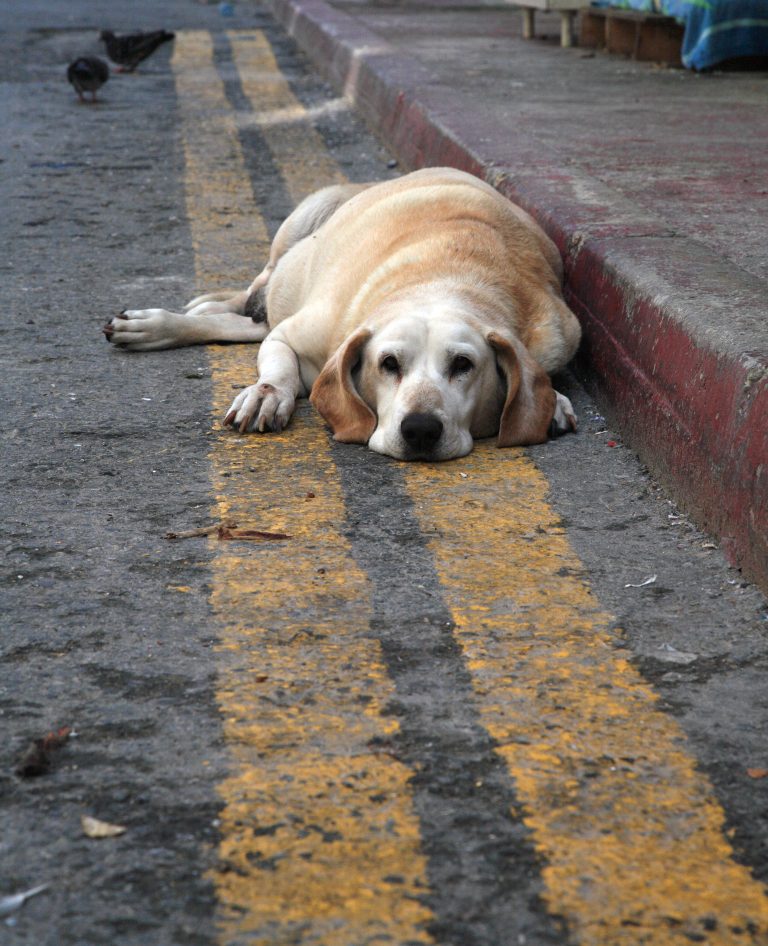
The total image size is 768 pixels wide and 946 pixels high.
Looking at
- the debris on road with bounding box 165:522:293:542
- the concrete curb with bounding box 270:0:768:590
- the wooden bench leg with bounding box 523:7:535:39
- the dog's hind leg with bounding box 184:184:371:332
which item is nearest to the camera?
the concrete curb with bounding box 270:0:768:590

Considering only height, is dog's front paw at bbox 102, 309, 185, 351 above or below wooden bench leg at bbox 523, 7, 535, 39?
above

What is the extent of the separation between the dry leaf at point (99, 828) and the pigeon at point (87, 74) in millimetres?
8981

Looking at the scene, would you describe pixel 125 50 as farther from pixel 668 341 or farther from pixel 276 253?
pixel 668 341

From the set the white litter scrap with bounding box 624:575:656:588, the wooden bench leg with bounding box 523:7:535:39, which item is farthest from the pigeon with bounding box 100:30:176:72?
the white litter scrap with bounding box 624:575:656:588

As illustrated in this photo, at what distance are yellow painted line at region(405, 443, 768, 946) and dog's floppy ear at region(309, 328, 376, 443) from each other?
0.50 metres

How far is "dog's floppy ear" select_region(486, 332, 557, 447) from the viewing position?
3941 mm

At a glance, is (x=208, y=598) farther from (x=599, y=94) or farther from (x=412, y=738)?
(x=599, y=94)

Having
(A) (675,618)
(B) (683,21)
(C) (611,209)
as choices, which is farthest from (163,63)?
(A) (675,618)

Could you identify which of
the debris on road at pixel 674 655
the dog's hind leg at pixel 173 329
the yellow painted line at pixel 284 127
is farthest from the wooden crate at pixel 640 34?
the debris on road at pixel 674 655

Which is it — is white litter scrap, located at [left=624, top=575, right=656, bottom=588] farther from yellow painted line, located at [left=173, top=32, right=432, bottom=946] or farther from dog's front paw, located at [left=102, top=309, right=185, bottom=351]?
dog's front paw, located at [left=102, top=309, right=185, bottom=351]

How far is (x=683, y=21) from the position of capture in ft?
31.3

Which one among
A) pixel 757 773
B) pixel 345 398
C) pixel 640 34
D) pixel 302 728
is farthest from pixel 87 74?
pixel 757 773

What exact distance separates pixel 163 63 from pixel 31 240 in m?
7.83

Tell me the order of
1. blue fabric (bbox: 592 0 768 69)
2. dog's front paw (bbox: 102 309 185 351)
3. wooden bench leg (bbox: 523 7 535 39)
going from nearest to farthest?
dog's front paw (bbox: 102 309 185 351) → blue fabric (bbox: 592 0 768 69) → wooden bench leg (bbox: 523 7 535 39)
